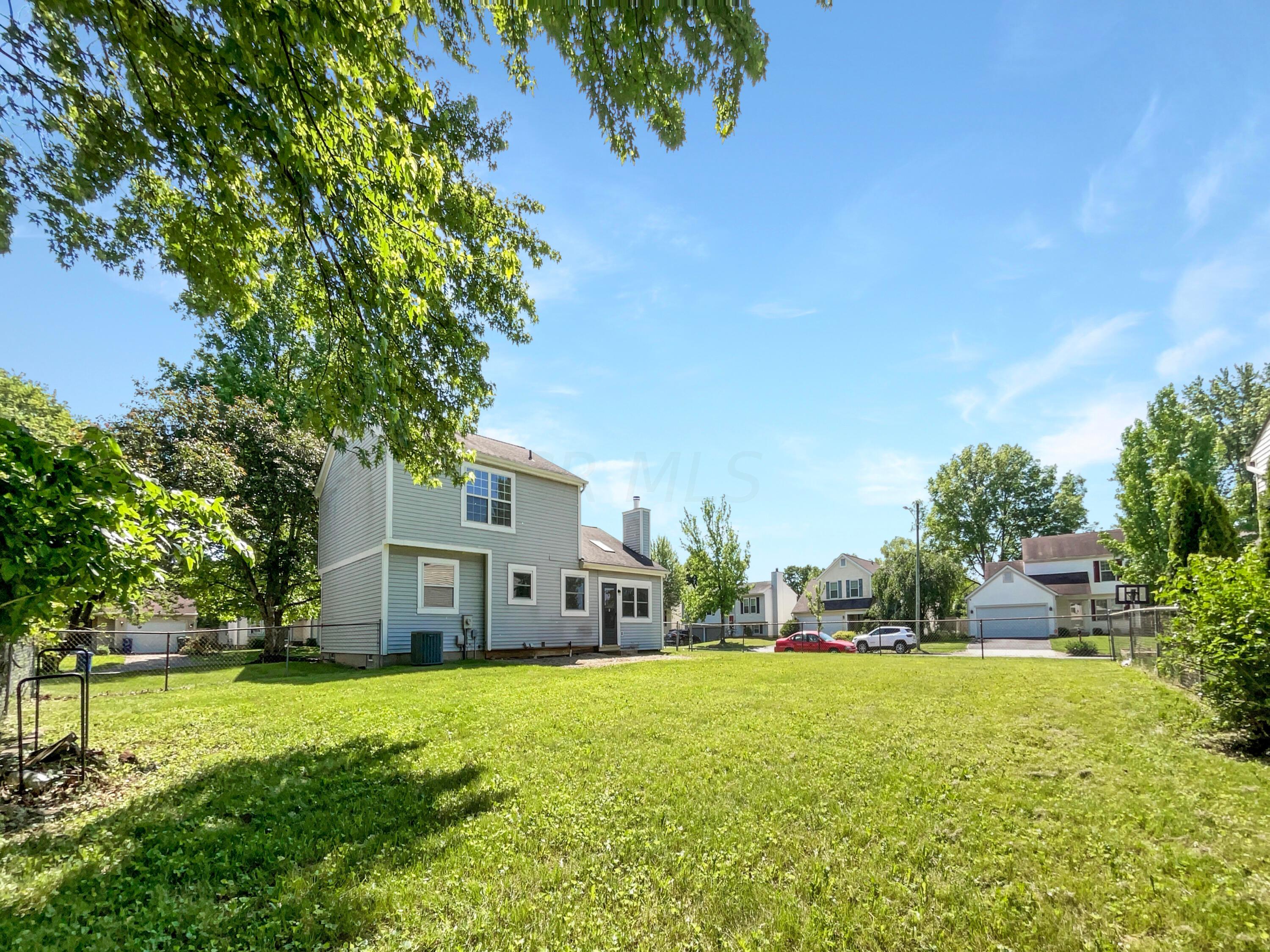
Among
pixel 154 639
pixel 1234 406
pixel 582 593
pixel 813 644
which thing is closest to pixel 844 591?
pixel 813 644

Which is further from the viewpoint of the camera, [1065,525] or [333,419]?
[1065,525]

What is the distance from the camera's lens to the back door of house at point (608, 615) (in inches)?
778

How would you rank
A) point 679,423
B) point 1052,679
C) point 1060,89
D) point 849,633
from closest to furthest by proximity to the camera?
point 1060,89
point 1052,679
point 679,423
point 849,633

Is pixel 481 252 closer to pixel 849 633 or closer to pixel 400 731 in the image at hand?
Answer: pixel 400 731

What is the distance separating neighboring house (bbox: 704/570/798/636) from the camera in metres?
50.3

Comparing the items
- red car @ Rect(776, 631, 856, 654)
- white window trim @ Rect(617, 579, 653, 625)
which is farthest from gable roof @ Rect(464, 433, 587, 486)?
red car @ Rect(776, 631, 856, 654)

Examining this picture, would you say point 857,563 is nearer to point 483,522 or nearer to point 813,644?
point 813,644

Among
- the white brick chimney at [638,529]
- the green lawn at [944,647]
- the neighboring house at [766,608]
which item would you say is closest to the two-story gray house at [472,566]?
the white brick chimney at [638,529]

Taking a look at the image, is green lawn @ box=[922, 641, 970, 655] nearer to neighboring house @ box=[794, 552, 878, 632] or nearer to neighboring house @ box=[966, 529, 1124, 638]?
neighboring house @ box=[966, 529, 1124, 638]

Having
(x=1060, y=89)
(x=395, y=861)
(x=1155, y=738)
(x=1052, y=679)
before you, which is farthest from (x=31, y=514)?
(x=1052, y=679)

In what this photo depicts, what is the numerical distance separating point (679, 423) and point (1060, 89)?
10365 millimetres

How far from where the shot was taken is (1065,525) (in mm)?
52938

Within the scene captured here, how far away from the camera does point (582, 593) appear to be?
63.0 feet

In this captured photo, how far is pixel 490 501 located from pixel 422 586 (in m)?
3.08
